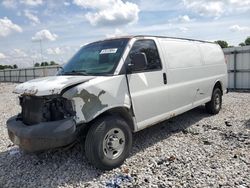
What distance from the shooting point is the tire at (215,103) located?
26.6 feet

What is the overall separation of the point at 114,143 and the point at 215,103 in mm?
4597

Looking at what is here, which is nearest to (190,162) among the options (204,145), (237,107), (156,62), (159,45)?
(204,145)

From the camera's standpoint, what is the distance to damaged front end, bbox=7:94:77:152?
13.2 feet

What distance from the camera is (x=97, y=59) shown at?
17.0 ft

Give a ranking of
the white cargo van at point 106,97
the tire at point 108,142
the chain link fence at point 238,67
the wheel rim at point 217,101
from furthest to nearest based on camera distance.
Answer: the chain link fence at point 238,67 < the wheel rim at point 217,101 < the tire at point 108,142 < the white cargo van at point 106,97

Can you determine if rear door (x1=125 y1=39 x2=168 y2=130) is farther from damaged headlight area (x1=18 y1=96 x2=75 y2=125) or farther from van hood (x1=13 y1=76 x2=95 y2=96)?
damaged headlight area (x1=18 y1=96 x2=75 y2=125)

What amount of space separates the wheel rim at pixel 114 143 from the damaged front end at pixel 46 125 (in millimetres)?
541

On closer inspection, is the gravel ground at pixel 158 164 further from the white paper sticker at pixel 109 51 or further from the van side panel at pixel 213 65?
the white paper sticker at pixel 109 51

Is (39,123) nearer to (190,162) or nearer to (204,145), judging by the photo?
(190,162)

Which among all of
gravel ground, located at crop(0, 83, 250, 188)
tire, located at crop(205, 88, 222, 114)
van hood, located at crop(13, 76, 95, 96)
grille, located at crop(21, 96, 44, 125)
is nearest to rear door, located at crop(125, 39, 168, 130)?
gravel ground, located at crop(0, 83, 250, 188)

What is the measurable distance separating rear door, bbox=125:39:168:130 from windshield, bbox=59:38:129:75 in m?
0.24

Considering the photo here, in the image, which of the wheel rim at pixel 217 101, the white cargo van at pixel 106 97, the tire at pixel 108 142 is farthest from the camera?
the wheel rim at pixel 217 101

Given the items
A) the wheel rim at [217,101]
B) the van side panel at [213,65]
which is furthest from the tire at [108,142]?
the wheel rim at [217,101]

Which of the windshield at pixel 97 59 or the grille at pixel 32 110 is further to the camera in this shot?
the windshield at pixel 97 59
